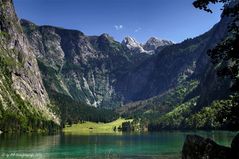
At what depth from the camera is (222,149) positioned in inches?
1722

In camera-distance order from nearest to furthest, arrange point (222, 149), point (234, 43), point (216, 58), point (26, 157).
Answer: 1. point (234, 43)
2. point (216, 58)
3. point (222, 149)
4. point (26, 157)

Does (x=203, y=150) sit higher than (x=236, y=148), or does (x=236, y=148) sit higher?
(x=236, y=148)

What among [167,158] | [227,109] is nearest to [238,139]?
[227,109]

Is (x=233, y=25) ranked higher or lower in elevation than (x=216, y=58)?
higher

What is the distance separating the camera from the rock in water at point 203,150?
143 feet

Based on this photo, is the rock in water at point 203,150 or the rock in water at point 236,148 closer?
the rock in water at point 236,148

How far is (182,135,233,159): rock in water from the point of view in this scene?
4344 cm

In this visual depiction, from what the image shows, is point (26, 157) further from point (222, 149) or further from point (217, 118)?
point (217, 118)

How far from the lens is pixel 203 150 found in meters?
44.6

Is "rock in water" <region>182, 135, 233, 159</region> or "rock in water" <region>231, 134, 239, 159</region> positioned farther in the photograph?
"rock in water" <region>182, 135, 233, 159</region>

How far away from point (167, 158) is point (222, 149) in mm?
53681

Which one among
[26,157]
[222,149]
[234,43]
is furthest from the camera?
[26,157]

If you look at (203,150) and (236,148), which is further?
(203,150)

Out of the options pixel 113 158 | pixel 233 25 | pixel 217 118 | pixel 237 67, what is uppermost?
pixel 233 25
